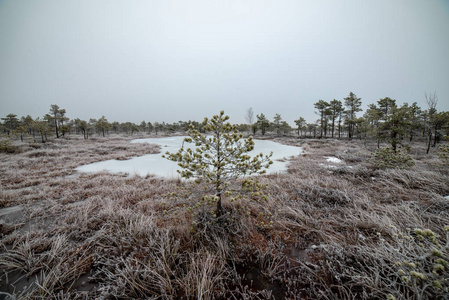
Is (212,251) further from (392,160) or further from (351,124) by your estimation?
(351,124)

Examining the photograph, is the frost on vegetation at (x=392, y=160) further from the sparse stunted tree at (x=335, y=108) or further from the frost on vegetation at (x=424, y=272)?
the sparse stunted tree at (x=335, y=108)

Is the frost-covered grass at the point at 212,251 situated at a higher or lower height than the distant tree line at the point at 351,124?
lower

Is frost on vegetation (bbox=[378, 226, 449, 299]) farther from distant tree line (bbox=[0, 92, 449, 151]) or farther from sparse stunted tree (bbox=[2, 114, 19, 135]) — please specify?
sparse stunted tree (bbox=[2, 114, 19, 135])

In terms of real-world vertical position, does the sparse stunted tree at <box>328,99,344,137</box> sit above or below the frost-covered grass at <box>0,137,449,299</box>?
above

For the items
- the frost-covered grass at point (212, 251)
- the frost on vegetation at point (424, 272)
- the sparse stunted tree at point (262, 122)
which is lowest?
the frost-covered grass at point (212, 251)

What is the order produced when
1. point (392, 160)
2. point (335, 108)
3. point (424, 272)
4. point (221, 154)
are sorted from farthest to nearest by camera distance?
point (335, 108) < point (392, 160) < point (221, 154) < point (424, 272)

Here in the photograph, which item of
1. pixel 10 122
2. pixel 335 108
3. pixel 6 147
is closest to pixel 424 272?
pixel 6 147

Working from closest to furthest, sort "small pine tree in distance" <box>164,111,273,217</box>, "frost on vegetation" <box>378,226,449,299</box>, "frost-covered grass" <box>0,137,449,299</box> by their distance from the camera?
"frost on vegetation" <box>378,226,449,299</box> < "frost-covered grass" <box>0,137,449,299</box> < "small pine tree in distance" <box>164,111,273,217</box>

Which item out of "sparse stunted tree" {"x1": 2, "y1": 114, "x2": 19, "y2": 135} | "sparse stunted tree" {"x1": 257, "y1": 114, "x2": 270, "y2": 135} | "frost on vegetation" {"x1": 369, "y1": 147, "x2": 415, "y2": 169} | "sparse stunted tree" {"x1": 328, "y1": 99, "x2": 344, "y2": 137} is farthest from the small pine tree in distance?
"sparse stunted tree" {"x1": 2, "y1": 114, "x2": 19, "y2": 135}

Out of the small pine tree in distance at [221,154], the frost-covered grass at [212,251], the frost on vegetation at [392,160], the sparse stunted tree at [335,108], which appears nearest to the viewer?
the frost-covered grass at [212,251]

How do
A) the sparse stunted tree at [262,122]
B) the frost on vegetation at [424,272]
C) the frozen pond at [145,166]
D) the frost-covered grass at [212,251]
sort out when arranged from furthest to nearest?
1. the sparse stunted tree at [262,122]
2. the frozen pond at [145,166]
3. the frost-covered grass at [212,251]
4. the frost on vegetation at [424,272]

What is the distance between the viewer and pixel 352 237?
2455 millimetres

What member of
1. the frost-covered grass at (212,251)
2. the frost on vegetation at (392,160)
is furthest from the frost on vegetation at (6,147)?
the frost on vegetation at (392,160)

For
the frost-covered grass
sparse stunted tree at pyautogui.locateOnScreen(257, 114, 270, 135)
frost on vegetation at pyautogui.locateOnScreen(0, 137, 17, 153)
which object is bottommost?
the frost-covered grass
